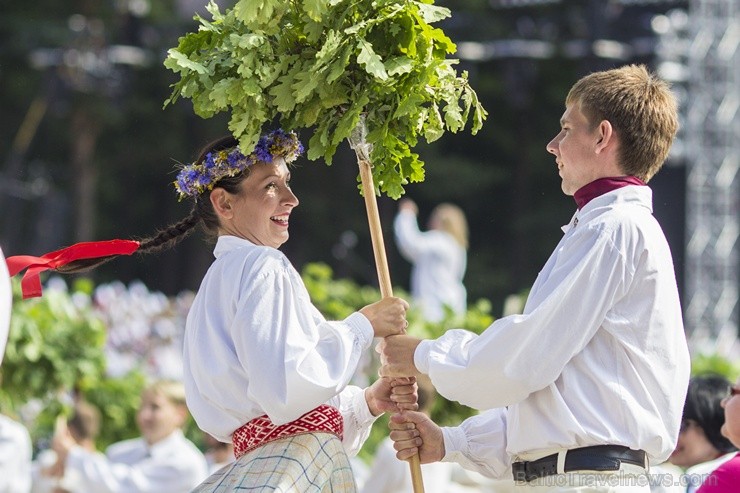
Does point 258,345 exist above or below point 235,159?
below

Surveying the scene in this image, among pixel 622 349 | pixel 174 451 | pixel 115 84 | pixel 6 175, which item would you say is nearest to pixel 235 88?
pixel 622 349

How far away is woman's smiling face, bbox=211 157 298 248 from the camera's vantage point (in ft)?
12.6

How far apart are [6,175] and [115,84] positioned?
2647 millimetres

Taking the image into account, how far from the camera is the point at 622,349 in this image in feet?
11.1

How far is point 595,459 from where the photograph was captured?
3336mm

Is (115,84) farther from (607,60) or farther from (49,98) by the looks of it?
(607,60)

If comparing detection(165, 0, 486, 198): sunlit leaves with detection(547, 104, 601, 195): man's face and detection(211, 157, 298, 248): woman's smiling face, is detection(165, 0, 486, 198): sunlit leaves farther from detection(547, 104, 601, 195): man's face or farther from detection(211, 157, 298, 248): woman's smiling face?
detection(547, 104, 601, 195): man's face

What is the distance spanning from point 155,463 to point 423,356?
3499mm

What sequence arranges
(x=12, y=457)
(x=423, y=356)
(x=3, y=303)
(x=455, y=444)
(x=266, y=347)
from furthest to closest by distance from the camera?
(x=12, y=457)
(x=455, y=444)
(x=423, y=356)
(x=266, y=347)
(x=3, y=303)

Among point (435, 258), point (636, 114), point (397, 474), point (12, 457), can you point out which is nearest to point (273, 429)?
point (636, 114)

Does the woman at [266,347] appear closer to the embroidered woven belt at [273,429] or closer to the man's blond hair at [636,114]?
the embroidered woven belt at [273,429]

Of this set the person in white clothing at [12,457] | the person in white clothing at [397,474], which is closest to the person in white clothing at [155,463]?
the person in white clothing at [12,457]

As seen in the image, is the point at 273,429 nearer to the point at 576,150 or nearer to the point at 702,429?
the point at 576,150

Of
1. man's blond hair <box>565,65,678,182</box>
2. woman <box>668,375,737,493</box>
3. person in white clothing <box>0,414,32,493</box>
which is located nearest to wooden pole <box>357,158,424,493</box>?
man's blond hair <box>565,65,678,182</box>
